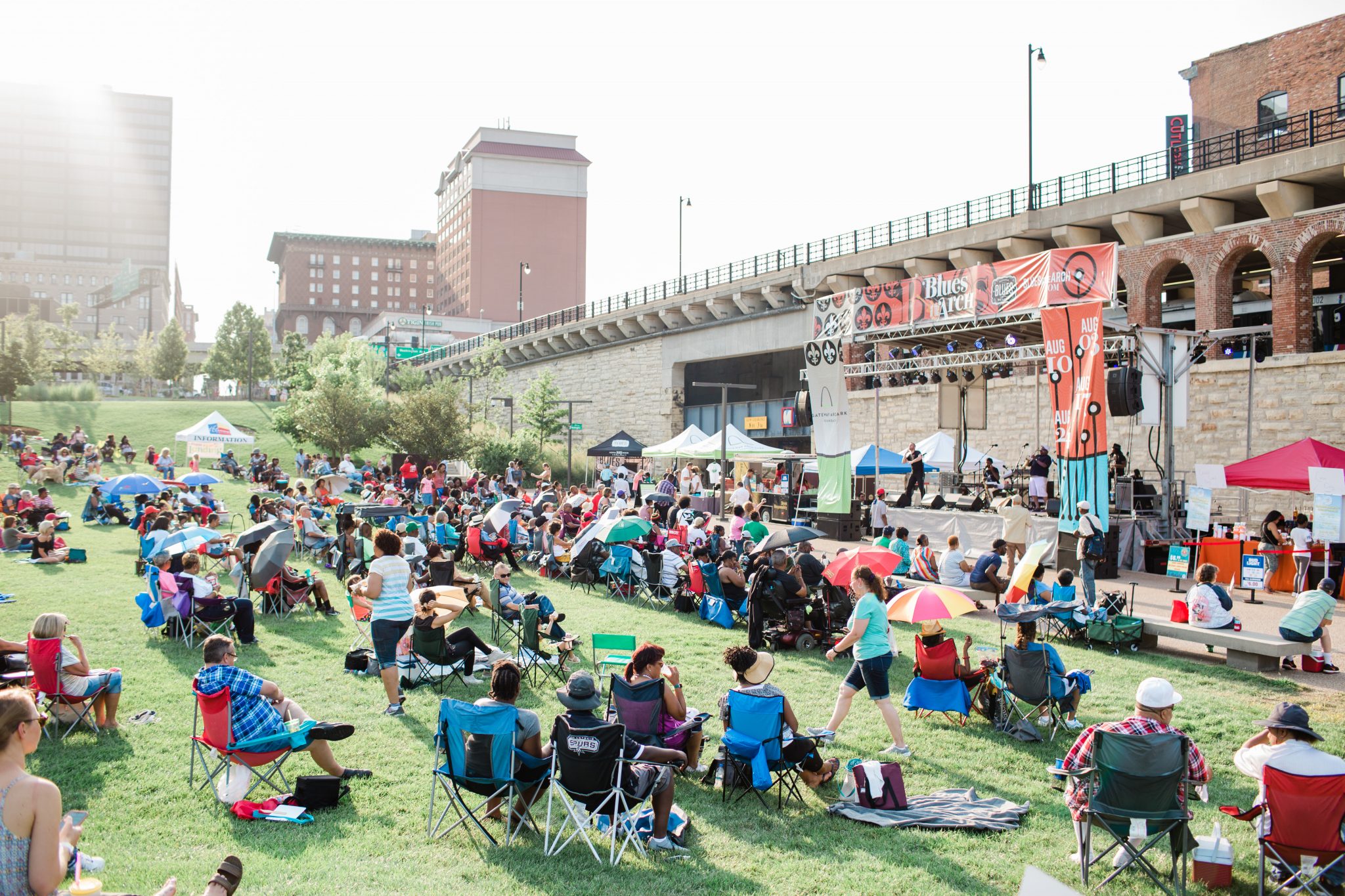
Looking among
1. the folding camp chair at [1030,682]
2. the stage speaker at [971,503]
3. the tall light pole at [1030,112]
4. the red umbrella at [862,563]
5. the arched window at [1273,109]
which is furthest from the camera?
the arched window at [1273,109]

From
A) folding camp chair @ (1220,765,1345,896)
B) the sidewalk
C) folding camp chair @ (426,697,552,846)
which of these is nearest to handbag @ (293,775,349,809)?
folding camp chair @ (426,697,552,846)

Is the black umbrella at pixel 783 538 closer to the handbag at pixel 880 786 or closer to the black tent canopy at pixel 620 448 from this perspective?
the handbag at pixel 880 786

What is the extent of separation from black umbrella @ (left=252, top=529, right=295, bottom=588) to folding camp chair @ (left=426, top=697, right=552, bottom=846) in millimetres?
7168

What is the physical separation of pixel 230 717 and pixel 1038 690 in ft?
21.5

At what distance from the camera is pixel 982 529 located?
66.8 ft

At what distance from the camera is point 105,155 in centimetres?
14325

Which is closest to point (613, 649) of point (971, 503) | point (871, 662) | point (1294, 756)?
point (871, 662)

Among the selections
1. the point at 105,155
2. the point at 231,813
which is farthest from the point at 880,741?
the point at 105,155

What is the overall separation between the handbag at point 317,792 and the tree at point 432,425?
3416 centimetres

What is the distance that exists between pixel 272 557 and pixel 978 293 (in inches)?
531

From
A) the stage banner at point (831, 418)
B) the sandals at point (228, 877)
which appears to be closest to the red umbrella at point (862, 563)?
the sandals at point (228, 877)

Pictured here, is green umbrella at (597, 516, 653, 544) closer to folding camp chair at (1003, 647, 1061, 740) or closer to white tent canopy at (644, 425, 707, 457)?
folding camp chair at (1003, 647, 1061, 740)

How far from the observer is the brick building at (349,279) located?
132 m

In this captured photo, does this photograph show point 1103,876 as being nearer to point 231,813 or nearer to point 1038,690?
point 1038,690
